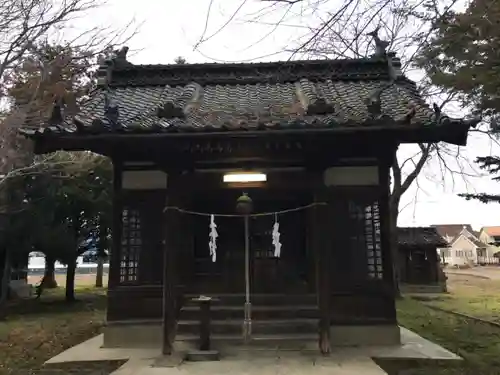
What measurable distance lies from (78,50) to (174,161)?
200 inches

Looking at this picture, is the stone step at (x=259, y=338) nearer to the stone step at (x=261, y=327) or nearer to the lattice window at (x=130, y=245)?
the stone step at (x=261, y=327)

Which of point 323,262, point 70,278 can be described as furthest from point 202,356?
point 70,278

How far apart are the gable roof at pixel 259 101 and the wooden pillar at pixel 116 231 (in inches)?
46.2

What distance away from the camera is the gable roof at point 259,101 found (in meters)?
6.77

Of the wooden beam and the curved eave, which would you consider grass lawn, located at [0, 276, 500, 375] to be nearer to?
the wooden beam

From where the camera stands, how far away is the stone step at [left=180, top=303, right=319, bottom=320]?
7.89m

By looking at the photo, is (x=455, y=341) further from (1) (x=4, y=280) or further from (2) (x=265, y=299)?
(1) (x=4, y=280)

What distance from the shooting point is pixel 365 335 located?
26.3 feet

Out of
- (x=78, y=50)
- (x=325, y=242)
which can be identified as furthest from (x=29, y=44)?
(x=325, y=242)

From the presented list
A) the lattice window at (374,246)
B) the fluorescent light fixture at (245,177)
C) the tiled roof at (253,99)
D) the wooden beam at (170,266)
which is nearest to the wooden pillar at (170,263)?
the wooden beam at (170,266)

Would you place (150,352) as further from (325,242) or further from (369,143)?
(369,143)

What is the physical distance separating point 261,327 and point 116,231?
Answer: 3276 millimetres

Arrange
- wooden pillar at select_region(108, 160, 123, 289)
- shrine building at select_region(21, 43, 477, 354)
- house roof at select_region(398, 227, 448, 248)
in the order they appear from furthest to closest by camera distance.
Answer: house roof at select_region(398, 227, 448, 248) → wooden pillar at select_region(108, 160, 123, 289) → shrine building at select_region(21, 43, 477, 354)

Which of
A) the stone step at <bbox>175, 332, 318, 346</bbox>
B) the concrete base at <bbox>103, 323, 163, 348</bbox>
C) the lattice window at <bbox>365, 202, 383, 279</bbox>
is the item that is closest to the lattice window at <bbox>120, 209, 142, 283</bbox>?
the concrete base at <bbox>103, 323, 163, 348</bbox>
